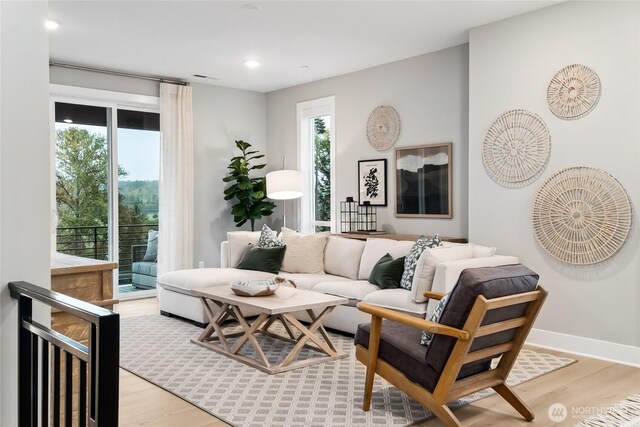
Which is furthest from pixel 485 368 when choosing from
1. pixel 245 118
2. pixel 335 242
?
pixel 245 118

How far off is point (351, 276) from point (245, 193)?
7.28 feet

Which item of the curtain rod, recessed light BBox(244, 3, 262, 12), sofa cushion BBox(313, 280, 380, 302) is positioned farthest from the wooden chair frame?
the curtain rod

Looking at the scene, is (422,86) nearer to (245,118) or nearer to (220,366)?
Answer: (245,118)

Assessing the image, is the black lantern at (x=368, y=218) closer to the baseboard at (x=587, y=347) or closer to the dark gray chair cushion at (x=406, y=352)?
the baseboard at (x=587, y=347)

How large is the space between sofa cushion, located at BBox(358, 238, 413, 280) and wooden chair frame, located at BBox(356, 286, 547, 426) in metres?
1.87

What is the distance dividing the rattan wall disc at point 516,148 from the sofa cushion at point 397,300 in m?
1.33

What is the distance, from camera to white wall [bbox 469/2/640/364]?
12.6ft

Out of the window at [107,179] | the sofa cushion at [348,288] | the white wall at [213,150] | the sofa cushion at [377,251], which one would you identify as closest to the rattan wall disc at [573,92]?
the sofa cushion at [377,251]

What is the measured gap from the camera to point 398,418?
114 inches

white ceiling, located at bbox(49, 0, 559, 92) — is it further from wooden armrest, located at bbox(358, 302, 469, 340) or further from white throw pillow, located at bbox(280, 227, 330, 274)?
wooden armrest, located at bbox(358, 302, 469, 340)

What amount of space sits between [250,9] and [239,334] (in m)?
2.67

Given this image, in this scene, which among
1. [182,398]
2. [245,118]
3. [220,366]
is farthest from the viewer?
[245,118]

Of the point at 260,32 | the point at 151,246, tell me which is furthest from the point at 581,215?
the point at 151,246

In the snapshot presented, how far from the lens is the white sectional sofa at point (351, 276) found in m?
4.02
